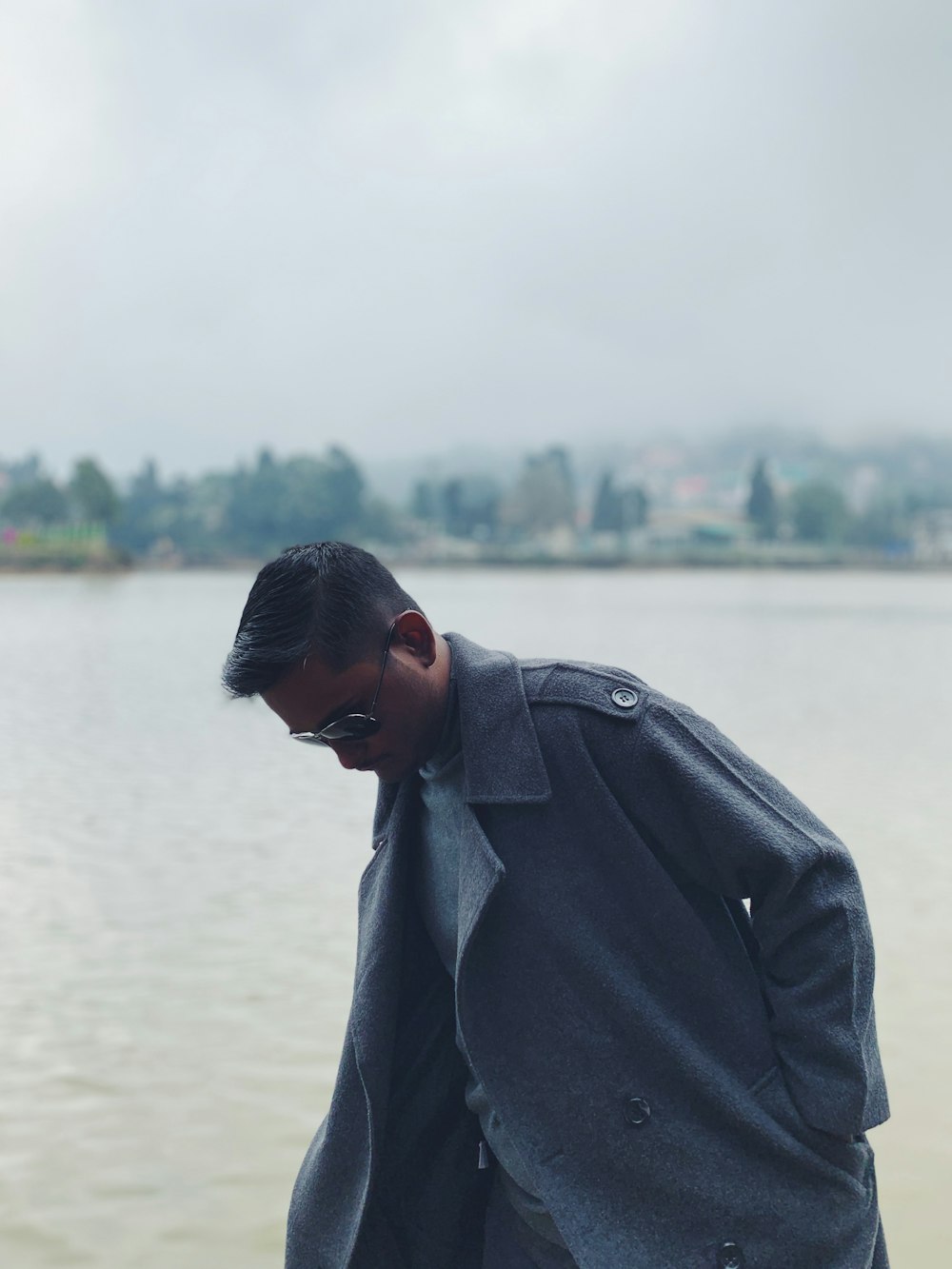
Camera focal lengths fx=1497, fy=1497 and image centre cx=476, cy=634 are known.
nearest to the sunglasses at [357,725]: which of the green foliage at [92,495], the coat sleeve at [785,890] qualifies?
the coat sleeve at [785,890]

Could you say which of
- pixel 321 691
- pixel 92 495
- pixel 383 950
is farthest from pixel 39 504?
pixel 321 691

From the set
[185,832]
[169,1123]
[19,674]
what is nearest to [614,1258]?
[169,1123]

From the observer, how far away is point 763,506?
576 ft

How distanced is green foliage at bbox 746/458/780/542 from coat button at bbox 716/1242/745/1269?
17648 cm

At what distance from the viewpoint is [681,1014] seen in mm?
2037

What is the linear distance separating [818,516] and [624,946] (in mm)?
178174

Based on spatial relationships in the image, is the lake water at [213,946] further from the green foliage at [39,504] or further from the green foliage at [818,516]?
the green foliage at [818,516]

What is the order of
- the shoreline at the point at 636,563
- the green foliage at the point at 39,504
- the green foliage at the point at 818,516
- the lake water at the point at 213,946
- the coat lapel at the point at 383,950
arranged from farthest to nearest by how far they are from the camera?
1. the green foliage at the point at 818,516
2. the shoreline at the point at 636,563
3. the green foliage at the point at 39,504
4. the lake water at the point at 213,946
5. the coat lapel at the point at 383,950

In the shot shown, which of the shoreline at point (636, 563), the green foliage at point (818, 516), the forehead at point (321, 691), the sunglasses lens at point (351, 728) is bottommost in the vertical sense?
the shoreline at point (636, 563)

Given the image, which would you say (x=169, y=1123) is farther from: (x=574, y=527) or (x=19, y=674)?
(x=574, y=527)

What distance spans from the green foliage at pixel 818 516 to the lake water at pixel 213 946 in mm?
155164

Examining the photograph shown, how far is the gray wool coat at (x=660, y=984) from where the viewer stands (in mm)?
1987

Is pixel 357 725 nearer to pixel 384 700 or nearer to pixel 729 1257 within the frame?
pixel 384 700

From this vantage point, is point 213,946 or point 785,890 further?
point 213,946
